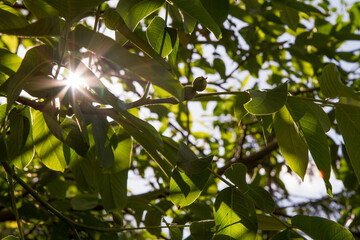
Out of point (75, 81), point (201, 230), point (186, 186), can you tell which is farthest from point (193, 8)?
point (201, 230)

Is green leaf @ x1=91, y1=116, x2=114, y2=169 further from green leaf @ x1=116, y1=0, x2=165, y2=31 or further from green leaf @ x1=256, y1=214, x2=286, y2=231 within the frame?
green leaf @ x1=256, y1=214, x2=286, y2=231

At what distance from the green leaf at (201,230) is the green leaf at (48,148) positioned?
40cm

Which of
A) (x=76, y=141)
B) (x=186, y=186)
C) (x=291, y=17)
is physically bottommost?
(x=186, y=186)

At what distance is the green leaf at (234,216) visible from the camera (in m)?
0.82

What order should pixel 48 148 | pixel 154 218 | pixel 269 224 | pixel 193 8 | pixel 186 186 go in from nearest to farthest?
pixel 193 8, pixel 186 186, pixel 269 224, pixel 48 148, pixel 154 218

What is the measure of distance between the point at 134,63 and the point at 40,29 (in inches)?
6.1

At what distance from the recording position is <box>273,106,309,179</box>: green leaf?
0.86 metres

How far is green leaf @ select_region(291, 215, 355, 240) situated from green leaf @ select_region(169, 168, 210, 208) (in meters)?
0.22

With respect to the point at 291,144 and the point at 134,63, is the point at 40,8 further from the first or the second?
the point at 291,144

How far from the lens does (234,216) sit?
2.77ft

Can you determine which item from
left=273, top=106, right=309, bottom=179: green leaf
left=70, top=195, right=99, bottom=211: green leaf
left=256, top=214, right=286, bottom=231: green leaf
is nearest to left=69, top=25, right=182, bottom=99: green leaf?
left=273, top=106, right=309, bottom=179: green leaf

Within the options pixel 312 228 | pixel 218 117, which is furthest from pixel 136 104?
pixel 218 117

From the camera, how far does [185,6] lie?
72cm

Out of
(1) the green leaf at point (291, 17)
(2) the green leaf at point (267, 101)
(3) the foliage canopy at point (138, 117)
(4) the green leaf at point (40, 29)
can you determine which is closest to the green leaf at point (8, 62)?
(3) the foliage canopy at point (138, 117)
